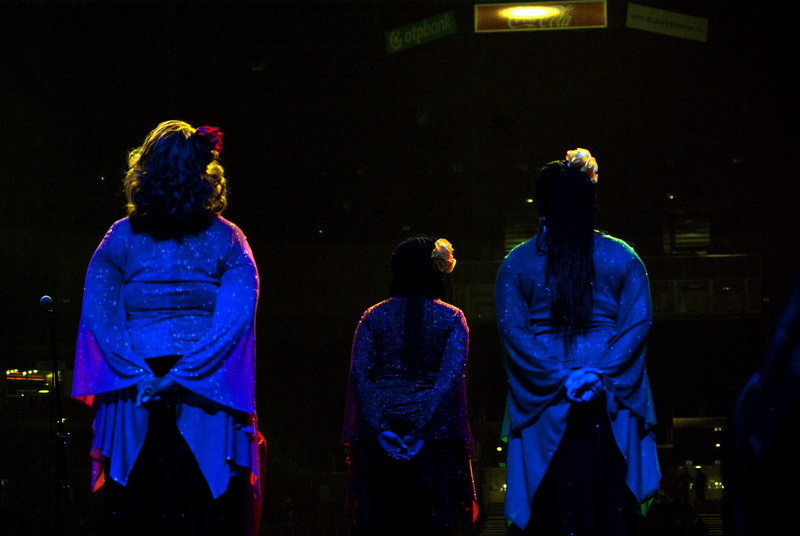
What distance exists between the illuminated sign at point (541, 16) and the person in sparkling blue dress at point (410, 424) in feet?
7.62

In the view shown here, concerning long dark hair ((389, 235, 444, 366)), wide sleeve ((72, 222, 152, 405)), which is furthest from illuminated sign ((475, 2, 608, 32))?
wide sleeve ((72, 222, 152, 405))

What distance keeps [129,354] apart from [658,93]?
4234 millimetres

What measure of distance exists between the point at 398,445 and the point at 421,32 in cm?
293

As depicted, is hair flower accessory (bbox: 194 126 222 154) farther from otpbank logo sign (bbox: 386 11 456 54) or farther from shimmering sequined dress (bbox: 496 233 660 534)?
otpbank logo sign (bbox: 386 11 456 54)

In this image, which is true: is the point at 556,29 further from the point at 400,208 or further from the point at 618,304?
the point at 618,304

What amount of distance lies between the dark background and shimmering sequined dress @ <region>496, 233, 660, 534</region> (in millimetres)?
2778

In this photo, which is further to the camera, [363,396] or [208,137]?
[363,396]

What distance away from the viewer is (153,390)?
2.69m

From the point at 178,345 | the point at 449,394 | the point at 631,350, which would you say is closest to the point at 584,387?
the point at 631,350

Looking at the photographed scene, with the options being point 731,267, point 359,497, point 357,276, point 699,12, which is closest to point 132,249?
point 359,497

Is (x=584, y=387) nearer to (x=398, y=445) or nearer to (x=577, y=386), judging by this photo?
(x=577, y=386)

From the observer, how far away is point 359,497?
365 cm

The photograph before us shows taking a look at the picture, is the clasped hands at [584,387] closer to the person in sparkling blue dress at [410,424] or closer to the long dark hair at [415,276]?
the person in sparkling blue dress at [410,424]

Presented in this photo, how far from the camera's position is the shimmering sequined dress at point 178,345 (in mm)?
2719
